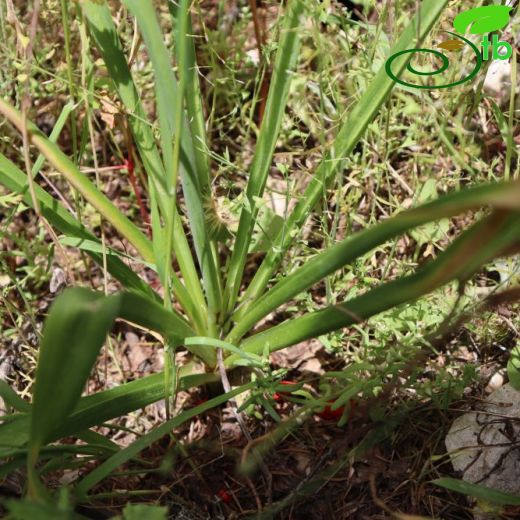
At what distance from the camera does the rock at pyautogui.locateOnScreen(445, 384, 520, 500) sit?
133 cm

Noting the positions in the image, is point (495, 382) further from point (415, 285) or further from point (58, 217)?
point (58, 217)

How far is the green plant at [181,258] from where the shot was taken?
811 millimetres

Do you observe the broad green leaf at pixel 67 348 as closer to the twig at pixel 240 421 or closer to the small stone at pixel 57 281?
the twig at pixel 240 421

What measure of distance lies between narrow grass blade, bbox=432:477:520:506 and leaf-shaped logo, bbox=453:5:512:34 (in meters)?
0.94

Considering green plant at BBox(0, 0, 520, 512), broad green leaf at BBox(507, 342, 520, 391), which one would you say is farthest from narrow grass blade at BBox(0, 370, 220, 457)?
broad green leaf at BBox(507, 342, 520, 391)

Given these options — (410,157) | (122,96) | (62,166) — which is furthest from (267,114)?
(410,157)

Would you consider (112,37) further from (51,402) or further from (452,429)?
(452,429)

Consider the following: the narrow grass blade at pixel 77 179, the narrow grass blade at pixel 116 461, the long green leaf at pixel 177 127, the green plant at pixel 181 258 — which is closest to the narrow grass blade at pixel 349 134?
the green plant at pixel 181 258

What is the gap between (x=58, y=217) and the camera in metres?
1.33

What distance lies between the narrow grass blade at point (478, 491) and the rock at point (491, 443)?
0.08 meters

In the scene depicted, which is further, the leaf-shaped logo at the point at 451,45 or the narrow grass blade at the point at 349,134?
the leaf-shaped logo at the point at 451,45

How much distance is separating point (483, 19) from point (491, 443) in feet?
2.94

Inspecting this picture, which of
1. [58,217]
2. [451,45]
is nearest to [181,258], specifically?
[58,217]

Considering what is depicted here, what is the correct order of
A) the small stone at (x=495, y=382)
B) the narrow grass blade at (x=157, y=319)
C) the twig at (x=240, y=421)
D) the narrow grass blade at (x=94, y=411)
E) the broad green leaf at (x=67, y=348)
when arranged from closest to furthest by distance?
the broad green leaf at (x=67, y=348)
the narrow grass blade at (x=157, y=319)
the narrow grass blade at (x=94, y=411)
the twig at (x=240, y=421)
the small stone at (x=495, y=382)
